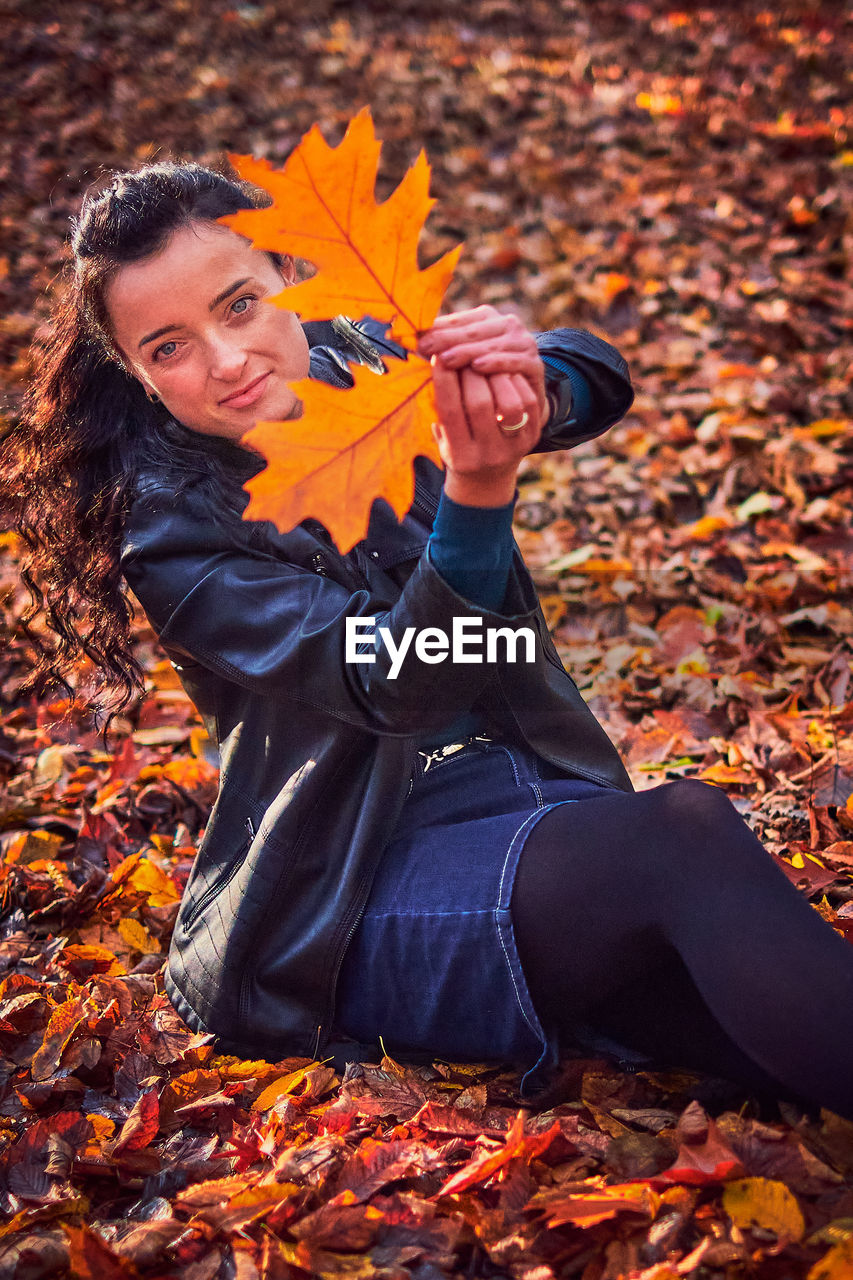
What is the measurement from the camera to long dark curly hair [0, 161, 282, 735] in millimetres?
1268

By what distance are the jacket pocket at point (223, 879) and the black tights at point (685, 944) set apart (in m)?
0.40

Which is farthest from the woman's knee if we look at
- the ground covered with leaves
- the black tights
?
the ground covered with leaves

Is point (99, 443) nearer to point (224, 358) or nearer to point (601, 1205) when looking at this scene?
point (224, 358)

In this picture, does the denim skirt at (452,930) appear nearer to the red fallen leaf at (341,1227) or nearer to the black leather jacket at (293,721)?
the black leather jacket at (293,721)

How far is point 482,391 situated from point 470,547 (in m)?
0.16

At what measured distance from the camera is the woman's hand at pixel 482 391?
3.25 ft

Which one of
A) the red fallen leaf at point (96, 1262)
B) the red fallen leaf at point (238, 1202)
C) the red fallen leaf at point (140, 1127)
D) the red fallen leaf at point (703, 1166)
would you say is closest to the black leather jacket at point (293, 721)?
the red fallen leaf at point (140, 1127)

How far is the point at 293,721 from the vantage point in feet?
4.35

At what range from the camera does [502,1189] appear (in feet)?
3.61

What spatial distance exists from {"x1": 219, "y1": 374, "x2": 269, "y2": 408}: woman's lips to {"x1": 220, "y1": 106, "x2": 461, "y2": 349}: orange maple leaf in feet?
0.81

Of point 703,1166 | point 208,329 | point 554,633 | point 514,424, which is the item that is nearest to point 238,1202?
point 703,1166

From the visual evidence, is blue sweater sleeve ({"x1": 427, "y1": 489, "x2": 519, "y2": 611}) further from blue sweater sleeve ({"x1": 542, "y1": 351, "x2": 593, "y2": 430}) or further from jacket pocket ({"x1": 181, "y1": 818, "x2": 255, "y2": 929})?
jacket pocket ({"x1": 181, "y1": 818, "x2": 255, "y2": 929})

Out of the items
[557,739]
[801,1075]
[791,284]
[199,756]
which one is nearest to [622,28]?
[791,284]

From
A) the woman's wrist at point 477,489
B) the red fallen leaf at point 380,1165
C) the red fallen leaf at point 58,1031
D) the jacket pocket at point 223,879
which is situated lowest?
the red fallen leaf at point 380,1165
